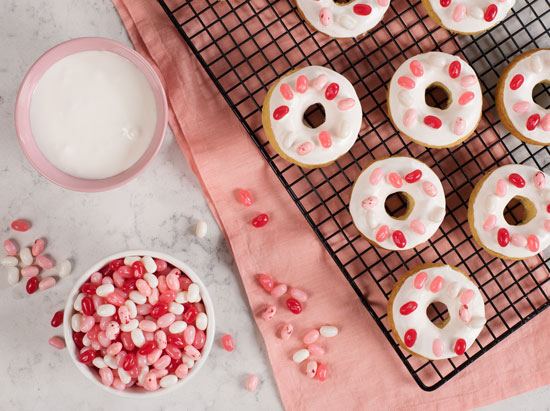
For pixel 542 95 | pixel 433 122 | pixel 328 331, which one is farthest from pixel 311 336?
pixel 542 95

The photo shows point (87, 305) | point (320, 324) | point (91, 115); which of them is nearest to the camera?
point (91, 115)

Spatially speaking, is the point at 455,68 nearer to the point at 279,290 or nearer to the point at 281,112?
the point at 281,112

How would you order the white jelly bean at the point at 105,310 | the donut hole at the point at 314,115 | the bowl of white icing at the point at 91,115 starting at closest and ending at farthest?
the bowl of white icing at the point at 91,115, the white jelly bean at the point at 105,310, the donut hole at the point at 314,115

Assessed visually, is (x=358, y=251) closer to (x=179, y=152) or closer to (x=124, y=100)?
(x=179, y=152)

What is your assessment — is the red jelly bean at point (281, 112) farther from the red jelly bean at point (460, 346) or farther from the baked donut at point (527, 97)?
the red jelly bean at point (460, 346)

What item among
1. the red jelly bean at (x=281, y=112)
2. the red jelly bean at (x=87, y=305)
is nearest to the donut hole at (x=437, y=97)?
the red jelly bean at (x=281, y=112)

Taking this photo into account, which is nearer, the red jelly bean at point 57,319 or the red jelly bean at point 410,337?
the red jelly bean at point 410,337
